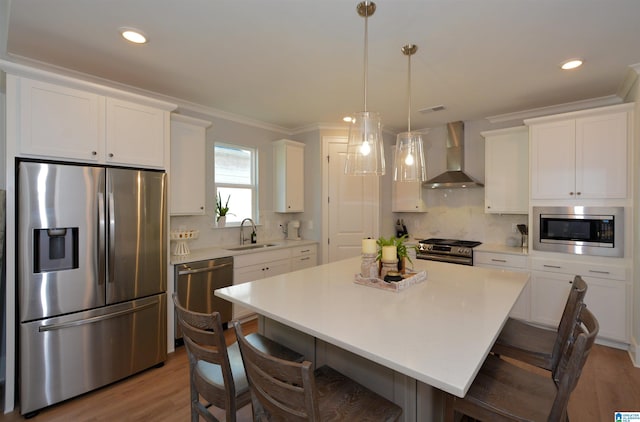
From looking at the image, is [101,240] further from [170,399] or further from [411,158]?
[411,158]

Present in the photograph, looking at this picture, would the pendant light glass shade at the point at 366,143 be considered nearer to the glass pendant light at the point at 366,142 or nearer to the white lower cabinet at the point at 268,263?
the glass pendant light at the point at 366,142

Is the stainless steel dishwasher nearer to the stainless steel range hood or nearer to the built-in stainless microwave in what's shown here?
the stainless steel range hood

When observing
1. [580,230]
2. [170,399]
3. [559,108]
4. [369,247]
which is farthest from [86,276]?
[559,108]

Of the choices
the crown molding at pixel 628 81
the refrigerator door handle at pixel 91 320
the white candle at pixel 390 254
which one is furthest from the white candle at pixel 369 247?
the crown molding at pixel 628 81

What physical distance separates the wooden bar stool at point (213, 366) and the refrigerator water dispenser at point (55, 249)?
130 cm

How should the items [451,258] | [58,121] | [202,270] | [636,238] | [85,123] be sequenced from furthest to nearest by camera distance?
[451,258] < [202,270] < [636,238] < [85,123] < [58,121]

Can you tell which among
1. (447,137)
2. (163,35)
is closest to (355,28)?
(163,35)

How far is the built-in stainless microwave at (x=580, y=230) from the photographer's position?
2906 millimetres

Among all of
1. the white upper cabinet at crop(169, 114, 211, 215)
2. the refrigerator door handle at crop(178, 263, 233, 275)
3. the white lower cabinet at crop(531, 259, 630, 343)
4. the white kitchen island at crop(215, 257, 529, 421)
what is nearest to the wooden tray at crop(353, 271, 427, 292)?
the white kitchen island at crop(215, 257, 529, 421)

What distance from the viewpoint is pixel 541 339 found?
5.92ft

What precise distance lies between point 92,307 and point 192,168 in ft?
5.24

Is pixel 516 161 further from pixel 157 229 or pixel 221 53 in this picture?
pixel 157 229

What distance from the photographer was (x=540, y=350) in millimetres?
1682

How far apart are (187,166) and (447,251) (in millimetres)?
3271
